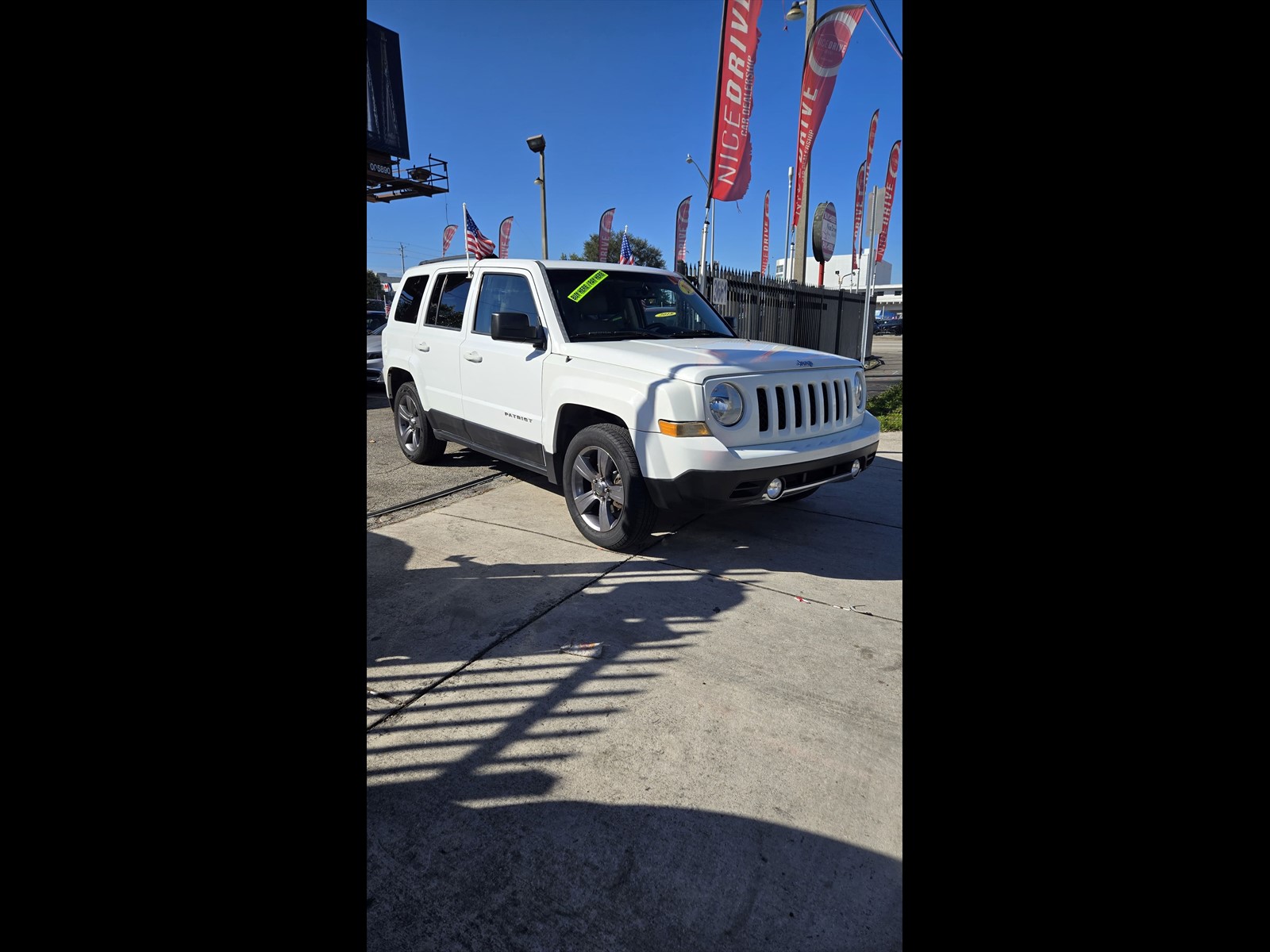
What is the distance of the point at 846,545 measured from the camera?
205 inches

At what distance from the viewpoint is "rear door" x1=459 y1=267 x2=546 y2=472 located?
5.49 meters

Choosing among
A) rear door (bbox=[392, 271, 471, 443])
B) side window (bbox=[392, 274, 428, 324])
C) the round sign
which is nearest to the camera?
rear door (bbox=[392, 271, 471, 443])

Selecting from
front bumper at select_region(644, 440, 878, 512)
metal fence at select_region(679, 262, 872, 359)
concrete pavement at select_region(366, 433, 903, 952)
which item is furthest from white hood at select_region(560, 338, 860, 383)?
metal fence at select_region(679, 262, 872, 359)

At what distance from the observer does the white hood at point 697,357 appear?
447cm

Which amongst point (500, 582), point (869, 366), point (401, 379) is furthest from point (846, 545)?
point (869, 366)

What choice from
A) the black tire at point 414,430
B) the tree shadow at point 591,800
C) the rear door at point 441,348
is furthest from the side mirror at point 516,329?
the black tire at point 414,430

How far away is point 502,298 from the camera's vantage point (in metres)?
6.01

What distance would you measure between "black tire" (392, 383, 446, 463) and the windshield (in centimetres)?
226

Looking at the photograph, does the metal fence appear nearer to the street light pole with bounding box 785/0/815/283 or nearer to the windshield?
the street light pole with bounding box 785/0/815/283

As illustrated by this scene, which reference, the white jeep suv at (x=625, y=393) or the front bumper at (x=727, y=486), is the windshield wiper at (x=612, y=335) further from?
the front bumper at (x=727, y=486)
